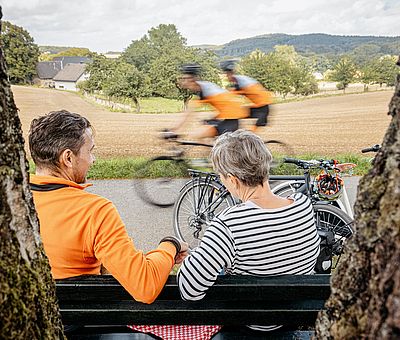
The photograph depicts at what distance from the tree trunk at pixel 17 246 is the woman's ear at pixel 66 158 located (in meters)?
0.82

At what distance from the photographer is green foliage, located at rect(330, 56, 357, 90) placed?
2017 centimetres

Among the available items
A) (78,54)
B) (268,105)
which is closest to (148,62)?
(268,105)

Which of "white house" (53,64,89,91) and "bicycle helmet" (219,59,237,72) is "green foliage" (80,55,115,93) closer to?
"bicycle helmet" (219,59,237,72)

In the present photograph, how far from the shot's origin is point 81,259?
1.57 metres

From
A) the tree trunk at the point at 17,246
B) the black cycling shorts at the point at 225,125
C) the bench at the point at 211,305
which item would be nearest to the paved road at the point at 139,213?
the black cycling shorts at the point at 225,125

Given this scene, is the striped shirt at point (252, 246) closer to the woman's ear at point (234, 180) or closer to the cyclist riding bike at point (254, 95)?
the woman's ear at point (234, 180)

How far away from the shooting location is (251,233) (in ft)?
5.19

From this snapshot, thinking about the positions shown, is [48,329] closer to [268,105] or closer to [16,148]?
[16,148]

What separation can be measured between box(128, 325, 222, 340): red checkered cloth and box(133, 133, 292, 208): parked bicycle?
11.4 feet

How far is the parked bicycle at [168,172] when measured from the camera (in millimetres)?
5234

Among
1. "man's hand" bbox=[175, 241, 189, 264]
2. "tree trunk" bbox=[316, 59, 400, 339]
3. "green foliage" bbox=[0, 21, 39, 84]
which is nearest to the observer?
"tree trunk" bbox=[316, 59, 400, 339]

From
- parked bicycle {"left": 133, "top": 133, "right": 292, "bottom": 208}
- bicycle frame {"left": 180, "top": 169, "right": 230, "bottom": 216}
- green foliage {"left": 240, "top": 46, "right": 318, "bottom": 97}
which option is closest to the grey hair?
bicycle frame {"left": 180, "top": 169, "right": 230, "bottom": 216}

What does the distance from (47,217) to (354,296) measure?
3.33 ft

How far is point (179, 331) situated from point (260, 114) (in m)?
4.12
